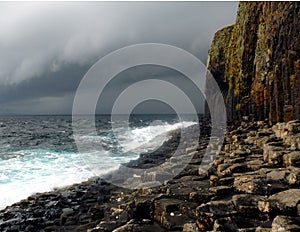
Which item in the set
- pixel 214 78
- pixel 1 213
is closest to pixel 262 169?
pixel 1 213

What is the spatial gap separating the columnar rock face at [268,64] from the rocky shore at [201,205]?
5731mm

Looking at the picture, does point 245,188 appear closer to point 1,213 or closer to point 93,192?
point 93,192

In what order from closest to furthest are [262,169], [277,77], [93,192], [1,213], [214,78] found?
[262,169]
[1,213]
[93,192]
[277,77]
[214,78]

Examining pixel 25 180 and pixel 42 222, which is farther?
pixel 25 180

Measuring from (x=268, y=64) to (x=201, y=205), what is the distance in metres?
18.3

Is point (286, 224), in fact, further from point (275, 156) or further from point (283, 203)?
point (275, 156)

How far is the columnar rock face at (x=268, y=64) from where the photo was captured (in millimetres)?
16969

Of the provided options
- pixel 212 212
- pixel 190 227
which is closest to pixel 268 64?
pixel 212 212

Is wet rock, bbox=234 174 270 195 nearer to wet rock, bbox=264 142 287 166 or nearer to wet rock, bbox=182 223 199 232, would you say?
wet rock, bbox=264 142 287 166

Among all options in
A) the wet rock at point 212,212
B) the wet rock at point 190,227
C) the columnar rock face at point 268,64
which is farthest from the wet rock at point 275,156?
the columnar rock face at point 268,64

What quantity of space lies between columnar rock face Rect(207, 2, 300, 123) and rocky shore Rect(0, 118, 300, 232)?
5.73m

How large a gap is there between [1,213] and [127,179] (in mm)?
5912

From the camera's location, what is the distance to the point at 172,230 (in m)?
5.80

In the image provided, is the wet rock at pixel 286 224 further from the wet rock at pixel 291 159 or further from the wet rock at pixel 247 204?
the wet rock at pixel 291 159
